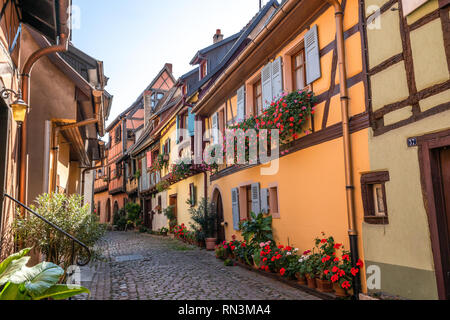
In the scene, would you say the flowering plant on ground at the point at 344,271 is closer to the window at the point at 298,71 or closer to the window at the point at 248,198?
the window at the point at 298,71

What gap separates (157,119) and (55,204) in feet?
48.9

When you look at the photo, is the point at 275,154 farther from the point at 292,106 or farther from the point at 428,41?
the point at 428,41

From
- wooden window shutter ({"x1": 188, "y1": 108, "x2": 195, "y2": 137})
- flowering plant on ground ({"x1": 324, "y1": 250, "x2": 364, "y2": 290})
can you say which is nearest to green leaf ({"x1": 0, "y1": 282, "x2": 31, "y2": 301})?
flowering plant on ground ({"x1": 324, "y1": 250, "x2": 364, "y2": 290})

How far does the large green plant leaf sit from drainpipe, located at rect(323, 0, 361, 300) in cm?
375

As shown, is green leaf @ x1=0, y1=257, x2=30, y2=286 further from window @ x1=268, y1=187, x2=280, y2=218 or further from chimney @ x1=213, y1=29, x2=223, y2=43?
chimney @ x1=213, y1=29, x2=223, y2=43

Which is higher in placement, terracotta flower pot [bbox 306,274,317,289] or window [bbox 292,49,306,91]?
window [bbox 292,49,306,91]

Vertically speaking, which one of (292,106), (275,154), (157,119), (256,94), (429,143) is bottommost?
(429,143)

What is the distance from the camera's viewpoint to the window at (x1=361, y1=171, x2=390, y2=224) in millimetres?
5000

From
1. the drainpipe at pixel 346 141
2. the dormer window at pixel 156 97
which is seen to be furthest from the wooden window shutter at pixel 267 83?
the dormer window at pixel 156 97

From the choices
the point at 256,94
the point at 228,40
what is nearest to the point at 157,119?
the point at 228,40

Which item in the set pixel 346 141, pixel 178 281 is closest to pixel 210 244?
pixel 178 281

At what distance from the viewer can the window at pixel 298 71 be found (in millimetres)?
7150

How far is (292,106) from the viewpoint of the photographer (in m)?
6.57

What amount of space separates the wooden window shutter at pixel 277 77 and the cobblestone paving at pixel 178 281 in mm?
3528
